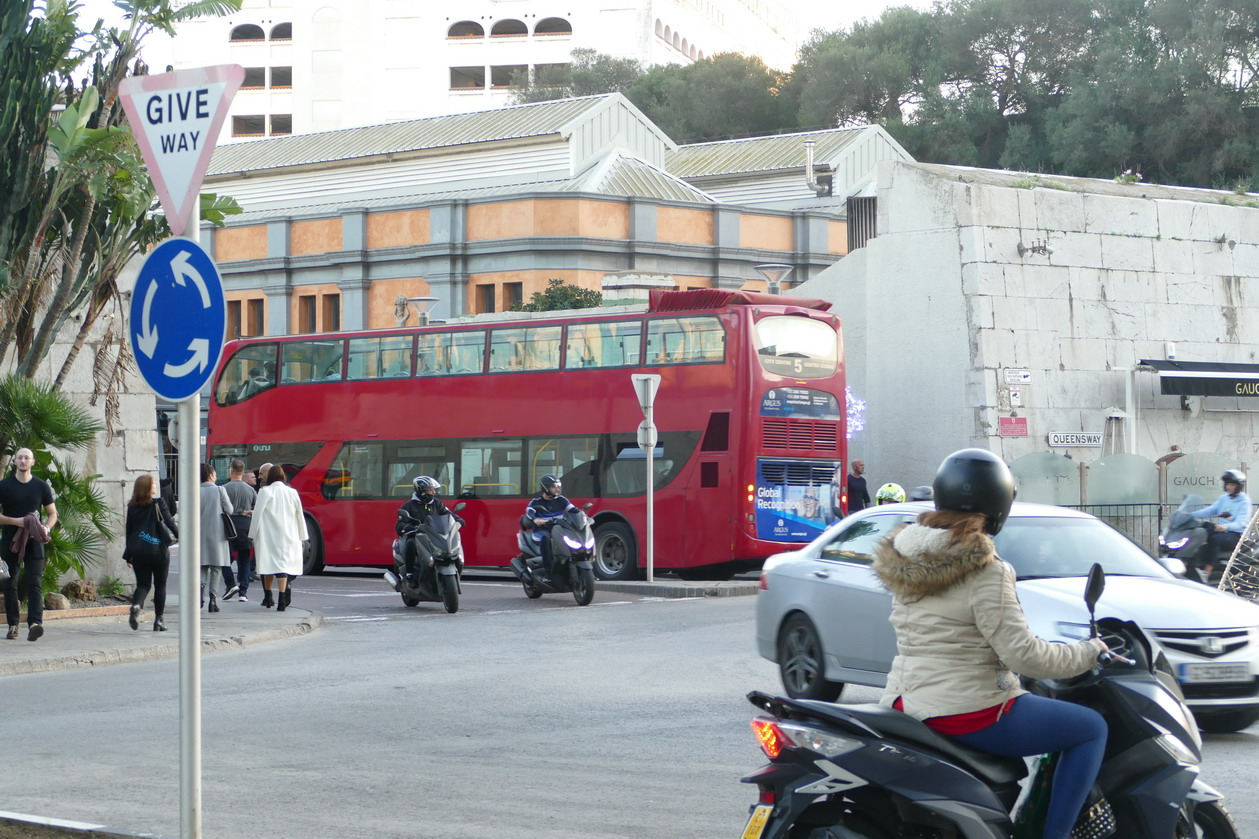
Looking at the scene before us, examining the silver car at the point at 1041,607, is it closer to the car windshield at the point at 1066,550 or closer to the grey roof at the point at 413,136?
the car windshield at the point at 1066,550

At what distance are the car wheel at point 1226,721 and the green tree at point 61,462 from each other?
10983 millimetres

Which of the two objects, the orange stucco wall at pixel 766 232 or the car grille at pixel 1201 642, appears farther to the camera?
the orange stucco wall at pixel 766 232

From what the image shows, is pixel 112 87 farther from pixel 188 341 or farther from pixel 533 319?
pixel 188 341

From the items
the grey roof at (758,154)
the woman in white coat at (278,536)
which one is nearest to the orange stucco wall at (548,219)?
the grey roof at (758,154)

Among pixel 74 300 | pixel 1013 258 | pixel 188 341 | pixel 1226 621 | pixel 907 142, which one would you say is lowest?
pixel 1226 621

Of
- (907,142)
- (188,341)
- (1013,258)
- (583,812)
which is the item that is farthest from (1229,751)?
(907,142)

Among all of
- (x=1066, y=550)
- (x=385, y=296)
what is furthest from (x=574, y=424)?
(x=385, y=296)

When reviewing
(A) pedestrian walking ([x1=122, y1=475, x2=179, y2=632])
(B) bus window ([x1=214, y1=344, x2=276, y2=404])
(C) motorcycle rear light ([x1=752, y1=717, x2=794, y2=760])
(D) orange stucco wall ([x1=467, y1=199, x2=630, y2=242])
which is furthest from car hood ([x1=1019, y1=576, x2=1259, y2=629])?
(D) orange stucco wall ([x1=467, y1=199, x2=630, y2=242])

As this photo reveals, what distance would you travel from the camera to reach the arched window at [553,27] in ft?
316

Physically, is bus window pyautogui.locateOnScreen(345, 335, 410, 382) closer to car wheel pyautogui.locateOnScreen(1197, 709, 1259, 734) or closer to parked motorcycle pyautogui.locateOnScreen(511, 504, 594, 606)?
parked motorcycle pyautogui.locateOnScreen(511, 504, 594, 606)

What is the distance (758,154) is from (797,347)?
36484mm

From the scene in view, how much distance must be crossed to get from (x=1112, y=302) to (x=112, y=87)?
20.1 m

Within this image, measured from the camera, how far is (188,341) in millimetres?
5855

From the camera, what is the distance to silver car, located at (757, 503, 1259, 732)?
922cm
